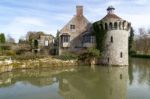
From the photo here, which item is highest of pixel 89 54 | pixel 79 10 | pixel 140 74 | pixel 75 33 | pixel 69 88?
pixel 79 10

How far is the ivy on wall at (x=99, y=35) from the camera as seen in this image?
33284 millimetres

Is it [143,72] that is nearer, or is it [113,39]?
[143,72]

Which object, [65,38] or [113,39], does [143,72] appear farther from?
[65,38]

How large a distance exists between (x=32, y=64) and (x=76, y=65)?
629cm

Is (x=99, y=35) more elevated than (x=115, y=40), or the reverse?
(x=99, y=35)

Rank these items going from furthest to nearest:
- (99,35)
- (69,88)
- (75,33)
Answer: (75,33)
(99,35)
(69,88)

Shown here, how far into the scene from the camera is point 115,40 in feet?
105

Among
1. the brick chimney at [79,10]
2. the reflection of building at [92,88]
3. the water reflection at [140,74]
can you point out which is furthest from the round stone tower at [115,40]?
the reflection of building at [92,88]

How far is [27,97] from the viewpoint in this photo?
1423 centimetres

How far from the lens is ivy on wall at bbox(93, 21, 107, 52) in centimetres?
3328

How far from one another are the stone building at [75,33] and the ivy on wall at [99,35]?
8.63 ft

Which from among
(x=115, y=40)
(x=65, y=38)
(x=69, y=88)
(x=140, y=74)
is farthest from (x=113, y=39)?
(x=69, y=88)

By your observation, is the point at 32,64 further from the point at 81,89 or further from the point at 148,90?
the point at 148,90

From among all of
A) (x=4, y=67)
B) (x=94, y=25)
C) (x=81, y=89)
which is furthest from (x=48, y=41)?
(x=81, y=89)
